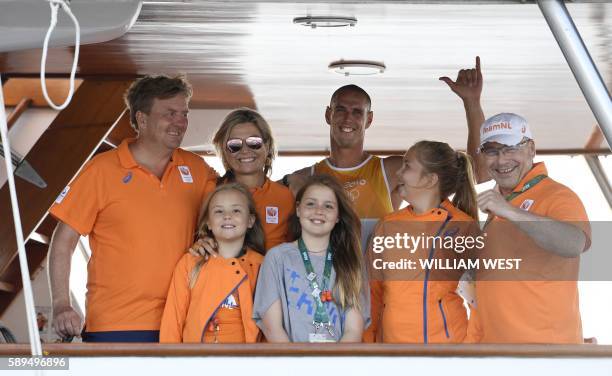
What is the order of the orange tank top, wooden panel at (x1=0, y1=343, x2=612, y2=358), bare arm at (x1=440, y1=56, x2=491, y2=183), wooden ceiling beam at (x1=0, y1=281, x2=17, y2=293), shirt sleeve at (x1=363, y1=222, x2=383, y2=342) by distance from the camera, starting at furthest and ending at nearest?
wooden ceiling beam at (x1=0, y1=281, x2=17, y2=293) < bare arm at (x1=440, y1=56, x2=491, y2=183) < the orange tank top < shirt sleeve at (x1=363, y1=222, x2=383, y2=342) < wooden panel at (x1=0, y1=343, x2=612, y2=358)

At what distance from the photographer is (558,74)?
504 cm

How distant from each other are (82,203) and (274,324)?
2.41ft

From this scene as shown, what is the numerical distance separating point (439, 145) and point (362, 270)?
0.56 m

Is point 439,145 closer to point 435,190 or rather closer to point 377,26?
point 435,190

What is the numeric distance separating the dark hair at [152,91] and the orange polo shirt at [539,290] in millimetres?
1178

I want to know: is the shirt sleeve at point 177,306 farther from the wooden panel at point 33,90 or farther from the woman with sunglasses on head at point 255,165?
the wooden panel at point 33,90

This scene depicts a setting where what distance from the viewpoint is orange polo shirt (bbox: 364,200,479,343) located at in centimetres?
328

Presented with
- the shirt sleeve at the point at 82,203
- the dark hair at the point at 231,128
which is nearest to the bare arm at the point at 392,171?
the dark hair at the point at 231,128

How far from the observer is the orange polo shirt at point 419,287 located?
10.8 ft

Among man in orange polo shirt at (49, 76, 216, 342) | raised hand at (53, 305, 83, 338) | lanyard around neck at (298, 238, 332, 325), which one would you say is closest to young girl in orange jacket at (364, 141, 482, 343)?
lanyard around neck at (298, 238, 332, 325)

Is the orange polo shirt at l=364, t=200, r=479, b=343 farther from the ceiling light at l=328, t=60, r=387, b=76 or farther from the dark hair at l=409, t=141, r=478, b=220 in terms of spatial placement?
the ceiling light at l=328, t=60, r=387, b=76

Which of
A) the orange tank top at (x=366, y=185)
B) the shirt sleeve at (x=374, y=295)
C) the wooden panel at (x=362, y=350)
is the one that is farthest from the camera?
the orange tank top at (x=366, y=185)

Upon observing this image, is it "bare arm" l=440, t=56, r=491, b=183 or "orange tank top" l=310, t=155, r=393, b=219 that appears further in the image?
"bare arm" l=440, t=56, r=491, b=183
